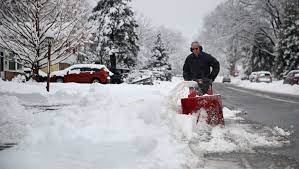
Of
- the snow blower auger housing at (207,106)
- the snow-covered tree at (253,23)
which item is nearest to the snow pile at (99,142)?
the snow blower auger housing at (207,106)

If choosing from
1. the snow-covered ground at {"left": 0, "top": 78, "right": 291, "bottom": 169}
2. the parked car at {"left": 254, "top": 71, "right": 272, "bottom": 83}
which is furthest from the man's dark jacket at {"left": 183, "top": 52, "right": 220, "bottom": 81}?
the parked car at {"left": 254, "top": 71, "right": 272, "bottom": 83}

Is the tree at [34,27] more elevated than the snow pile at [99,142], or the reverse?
the tree at [34,27]

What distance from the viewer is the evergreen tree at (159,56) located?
5350 centimetres

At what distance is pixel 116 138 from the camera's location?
662cm

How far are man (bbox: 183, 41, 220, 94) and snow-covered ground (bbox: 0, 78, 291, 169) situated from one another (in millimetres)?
497

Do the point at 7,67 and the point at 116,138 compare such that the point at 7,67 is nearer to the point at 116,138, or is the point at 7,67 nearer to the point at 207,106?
the point at 207,106

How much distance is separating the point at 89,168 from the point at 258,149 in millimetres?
2759

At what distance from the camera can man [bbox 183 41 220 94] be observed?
357 inches

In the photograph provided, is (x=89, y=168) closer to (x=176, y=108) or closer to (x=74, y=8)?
(x=176, y=108)

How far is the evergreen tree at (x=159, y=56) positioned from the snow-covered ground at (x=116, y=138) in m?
44.0

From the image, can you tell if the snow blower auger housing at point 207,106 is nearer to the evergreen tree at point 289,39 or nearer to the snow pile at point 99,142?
the snow pile at point 99,142

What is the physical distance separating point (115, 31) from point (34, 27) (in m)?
18.1

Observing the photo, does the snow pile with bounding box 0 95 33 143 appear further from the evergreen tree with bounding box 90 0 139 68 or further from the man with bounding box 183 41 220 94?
the evergreen tree with bounding box 90 0 139 68

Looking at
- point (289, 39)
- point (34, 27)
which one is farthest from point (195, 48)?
point (289, 39)
